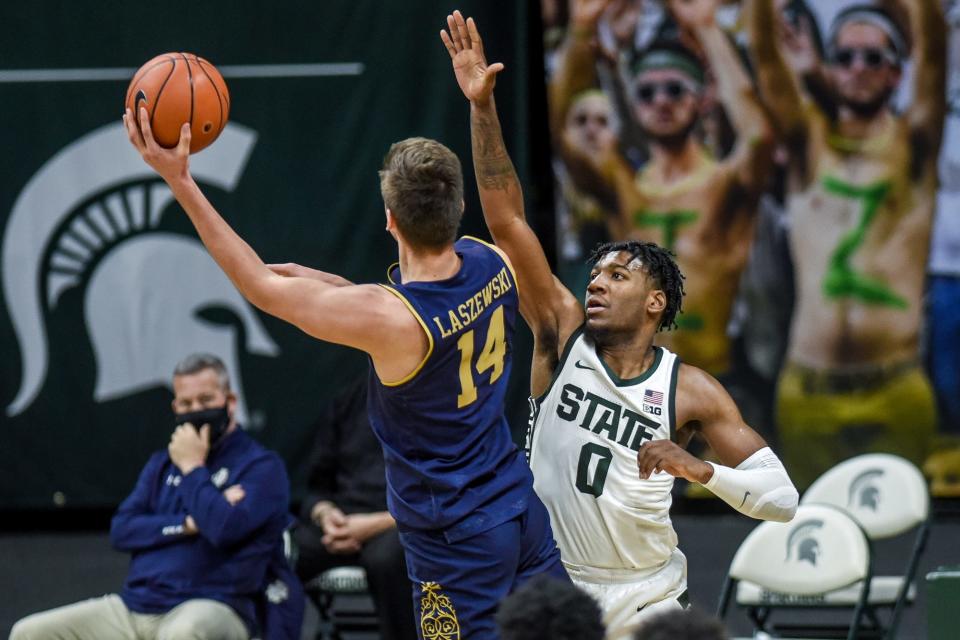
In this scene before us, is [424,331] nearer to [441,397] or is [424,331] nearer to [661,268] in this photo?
[441,397]

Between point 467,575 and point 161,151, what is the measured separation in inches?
48.4

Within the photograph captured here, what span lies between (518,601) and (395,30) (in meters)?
5.71

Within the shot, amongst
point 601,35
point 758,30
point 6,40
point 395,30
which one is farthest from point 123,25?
point 758,30

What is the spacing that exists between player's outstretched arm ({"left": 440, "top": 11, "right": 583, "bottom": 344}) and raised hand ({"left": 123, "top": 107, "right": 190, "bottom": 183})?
931 millimetres

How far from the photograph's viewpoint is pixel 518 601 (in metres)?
2.41

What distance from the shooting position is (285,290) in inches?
128

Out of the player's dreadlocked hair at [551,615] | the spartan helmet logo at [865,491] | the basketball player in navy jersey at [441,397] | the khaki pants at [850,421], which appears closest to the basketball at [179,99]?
the basketball player in navy jersey at [441,397]

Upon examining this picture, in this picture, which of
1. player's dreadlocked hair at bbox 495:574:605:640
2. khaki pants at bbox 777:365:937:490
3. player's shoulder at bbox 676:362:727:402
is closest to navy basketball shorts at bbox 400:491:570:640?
player's shoulder at bbox 676:362:727:402

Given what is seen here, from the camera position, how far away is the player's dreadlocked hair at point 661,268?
13.3ft

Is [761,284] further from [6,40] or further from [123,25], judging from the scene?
[6,40]

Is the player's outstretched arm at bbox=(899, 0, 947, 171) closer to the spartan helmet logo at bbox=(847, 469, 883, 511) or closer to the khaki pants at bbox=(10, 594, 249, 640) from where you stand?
the spartan helmet logo at bbox=(847, 469, 883, 511)

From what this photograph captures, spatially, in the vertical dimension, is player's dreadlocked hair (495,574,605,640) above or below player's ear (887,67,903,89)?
below

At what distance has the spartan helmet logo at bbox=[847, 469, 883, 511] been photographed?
19.2 feet

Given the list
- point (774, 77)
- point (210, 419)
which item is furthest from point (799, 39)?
point (210, 419)
